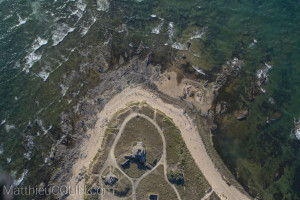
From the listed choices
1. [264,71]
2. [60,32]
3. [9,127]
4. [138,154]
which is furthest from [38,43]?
[264,71]

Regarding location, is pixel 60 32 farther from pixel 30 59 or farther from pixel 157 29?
pixel 157 29

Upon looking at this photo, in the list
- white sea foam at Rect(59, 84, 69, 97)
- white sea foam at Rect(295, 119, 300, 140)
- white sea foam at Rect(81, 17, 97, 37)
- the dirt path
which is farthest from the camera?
white sea foam at Rect(81, 17, 97, 37)

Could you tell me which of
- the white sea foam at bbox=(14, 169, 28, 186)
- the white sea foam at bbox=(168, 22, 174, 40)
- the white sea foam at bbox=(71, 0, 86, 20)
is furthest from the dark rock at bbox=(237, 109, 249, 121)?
the white sea foam at bbox=(14, 169, 28, 186)

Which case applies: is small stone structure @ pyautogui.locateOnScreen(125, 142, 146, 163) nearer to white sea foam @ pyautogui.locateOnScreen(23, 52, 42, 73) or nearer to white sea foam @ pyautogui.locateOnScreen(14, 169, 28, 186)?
white sea foam @ pyautogui.locateOnScreen(14, 169, 28, 186)

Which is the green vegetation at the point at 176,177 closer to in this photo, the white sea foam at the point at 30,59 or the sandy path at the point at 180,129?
the sandy path at the point at 180,129

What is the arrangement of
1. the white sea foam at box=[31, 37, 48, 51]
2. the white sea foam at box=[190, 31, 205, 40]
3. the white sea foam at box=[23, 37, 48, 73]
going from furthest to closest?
1. the white sea foam at box=[190, 31, 205, 40]
2. the white sea foam at box=[31, 37, 48, 51]
3. the white sea foam at box=[23, 37, 48, 73]

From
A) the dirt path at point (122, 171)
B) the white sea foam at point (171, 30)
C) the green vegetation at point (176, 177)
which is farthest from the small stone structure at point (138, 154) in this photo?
the white sea foam at point (171, 30)
